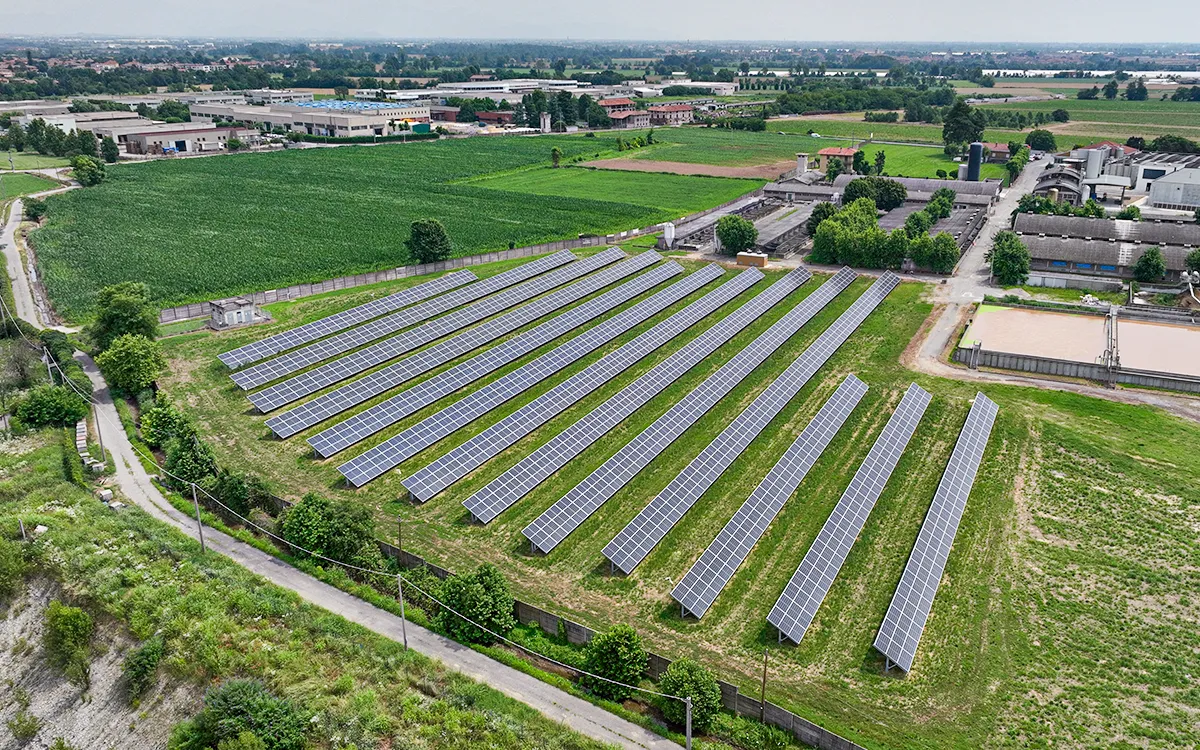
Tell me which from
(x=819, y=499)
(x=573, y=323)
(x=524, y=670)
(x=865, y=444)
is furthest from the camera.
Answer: (x=573, y=323)

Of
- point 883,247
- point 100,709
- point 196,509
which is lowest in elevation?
point 100,709

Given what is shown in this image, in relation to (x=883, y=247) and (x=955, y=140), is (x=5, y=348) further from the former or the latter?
(x=955, y=140)

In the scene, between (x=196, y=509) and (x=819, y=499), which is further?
(x=819, y=499)

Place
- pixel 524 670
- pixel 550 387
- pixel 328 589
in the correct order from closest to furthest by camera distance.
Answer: pixel 524 670
pixel 328 589
pixel 550 387

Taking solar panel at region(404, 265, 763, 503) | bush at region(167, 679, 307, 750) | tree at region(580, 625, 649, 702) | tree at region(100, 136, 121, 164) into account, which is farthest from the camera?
tree at region(100, 136, 121, 164)

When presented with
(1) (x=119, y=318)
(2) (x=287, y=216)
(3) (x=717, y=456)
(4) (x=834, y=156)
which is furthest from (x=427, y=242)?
(4) (x=834, y=156)

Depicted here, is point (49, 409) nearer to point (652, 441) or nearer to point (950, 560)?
point (652, 441)

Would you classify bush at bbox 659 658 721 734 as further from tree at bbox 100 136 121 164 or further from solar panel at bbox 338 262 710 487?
tree at bbox 100 136 121 164

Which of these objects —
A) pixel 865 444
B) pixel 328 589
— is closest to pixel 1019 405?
pixel 865 444

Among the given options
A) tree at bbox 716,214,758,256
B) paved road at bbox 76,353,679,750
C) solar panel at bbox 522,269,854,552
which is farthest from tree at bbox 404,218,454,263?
paved road at bbox 76,353,679,750
